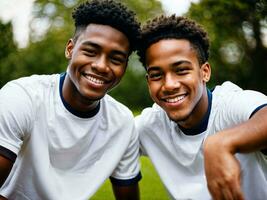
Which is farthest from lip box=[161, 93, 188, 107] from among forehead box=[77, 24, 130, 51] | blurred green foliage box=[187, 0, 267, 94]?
blurred green foliage box=[187, 0, 267, 94]

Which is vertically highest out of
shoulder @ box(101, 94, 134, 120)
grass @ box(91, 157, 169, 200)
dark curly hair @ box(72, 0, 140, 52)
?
dark curly hair @ box(72, 0, 140, 52)

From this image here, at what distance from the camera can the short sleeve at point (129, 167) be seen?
131 inches

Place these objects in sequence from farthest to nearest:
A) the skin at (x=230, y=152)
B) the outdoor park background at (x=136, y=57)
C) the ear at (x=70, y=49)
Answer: the outdoor park background at (x=136, y=57) → the ear at (x=70, y=49) → the skin at (x=230, y=152)

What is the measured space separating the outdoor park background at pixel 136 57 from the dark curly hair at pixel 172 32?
0.96 metres

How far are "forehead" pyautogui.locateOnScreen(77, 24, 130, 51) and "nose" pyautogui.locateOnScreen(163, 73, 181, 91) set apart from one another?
393 millimetres

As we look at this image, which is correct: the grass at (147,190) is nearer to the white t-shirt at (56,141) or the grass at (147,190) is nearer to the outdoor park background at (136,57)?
the outdoor park background at (136,57)

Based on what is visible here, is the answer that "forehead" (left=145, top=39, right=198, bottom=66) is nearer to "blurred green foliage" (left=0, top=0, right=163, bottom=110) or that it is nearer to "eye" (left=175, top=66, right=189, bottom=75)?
"eye" (left=175, top=66, right=189, bottom=75)

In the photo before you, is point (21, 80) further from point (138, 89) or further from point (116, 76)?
point (138, 89)

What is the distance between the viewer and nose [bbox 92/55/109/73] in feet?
9.57

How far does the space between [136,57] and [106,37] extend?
2552 centimetres

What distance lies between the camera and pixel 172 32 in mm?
3027

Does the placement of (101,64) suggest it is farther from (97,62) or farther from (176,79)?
(176,79)

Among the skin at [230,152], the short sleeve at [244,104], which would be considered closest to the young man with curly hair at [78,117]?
the short sleeve at [244,104]

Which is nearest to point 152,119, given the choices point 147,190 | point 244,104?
point 244,104
